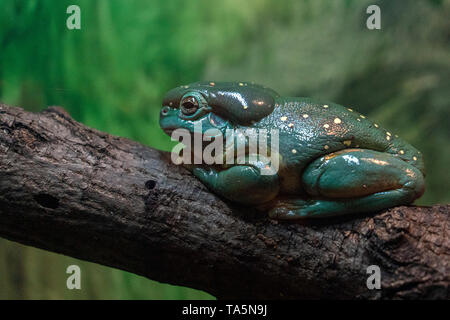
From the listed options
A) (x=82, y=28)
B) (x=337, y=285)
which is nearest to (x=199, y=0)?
(x=82, y=28)

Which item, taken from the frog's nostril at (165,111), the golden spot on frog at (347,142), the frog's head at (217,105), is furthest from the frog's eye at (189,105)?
the golden spot on frog at (347,142)

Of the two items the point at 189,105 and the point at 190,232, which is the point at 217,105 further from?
the point at 190,232

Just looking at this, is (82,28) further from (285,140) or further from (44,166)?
(285,140)

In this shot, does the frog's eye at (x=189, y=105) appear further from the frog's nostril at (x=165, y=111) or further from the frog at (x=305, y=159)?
the frog's nostril at (x=165, y=111)

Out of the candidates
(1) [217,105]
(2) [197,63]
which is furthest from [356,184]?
(2) [197,63]

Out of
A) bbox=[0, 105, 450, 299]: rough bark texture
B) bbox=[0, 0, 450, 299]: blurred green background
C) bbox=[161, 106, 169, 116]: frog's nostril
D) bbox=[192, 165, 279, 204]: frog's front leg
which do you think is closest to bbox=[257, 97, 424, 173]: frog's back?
bbox=[192, 165, 279, 204]: frog's front leg

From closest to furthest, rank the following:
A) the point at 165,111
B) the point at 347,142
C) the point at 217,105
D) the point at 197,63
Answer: the point at 347,142 → the point at 217,105 → the point at 165,111 → the point at 197,63

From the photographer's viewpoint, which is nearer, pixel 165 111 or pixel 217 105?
pixel 217 105

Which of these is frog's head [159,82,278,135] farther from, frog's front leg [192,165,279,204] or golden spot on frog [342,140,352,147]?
golden spot on frog [342,140,352,147]
